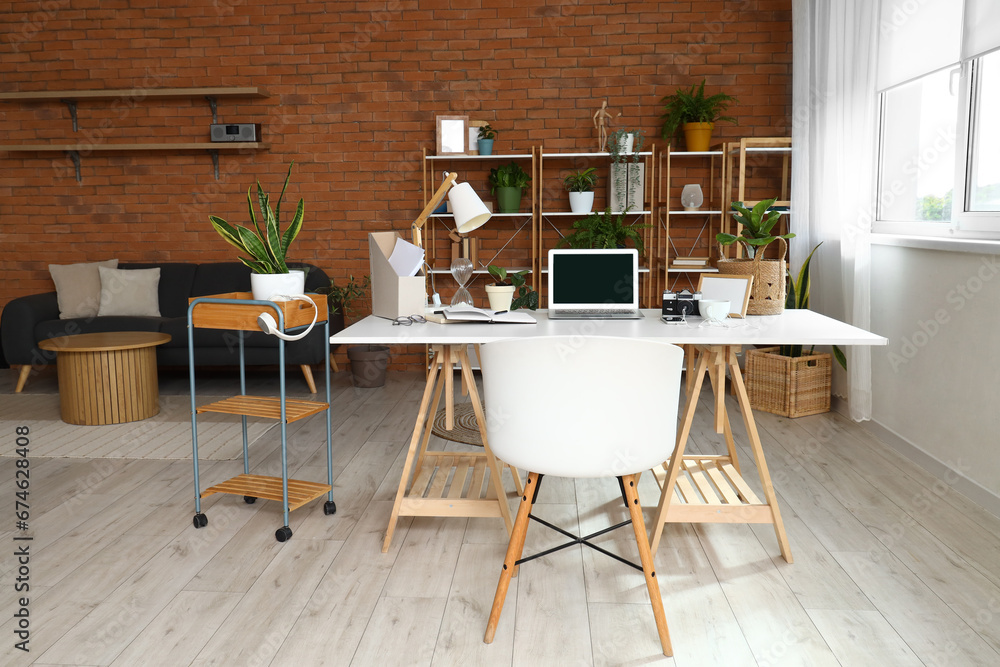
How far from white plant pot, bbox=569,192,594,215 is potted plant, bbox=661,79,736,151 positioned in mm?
634

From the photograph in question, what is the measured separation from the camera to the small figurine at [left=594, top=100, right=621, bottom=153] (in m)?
5.07

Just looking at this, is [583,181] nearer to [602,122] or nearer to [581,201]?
[581,201]

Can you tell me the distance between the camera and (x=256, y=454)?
11.5ft

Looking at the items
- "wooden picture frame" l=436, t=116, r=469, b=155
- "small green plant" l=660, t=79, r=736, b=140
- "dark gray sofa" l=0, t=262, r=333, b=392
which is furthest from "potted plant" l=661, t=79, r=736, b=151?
"dark gray sofa" l=0, t=262, r=333, b=392

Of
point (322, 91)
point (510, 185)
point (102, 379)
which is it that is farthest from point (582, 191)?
point (102, 379)

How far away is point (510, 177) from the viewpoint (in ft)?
16.7

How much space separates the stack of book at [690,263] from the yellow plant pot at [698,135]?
741 mm

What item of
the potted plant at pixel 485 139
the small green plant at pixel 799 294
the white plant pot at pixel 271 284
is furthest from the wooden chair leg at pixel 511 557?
the potted plant at pixel 485 139

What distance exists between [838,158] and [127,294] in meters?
4.55

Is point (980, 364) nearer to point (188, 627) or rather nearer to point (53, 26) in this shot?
point (188, 627)

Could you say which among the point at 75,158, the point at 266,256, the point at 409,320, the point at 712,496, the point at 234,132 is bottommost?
the point at 712,496

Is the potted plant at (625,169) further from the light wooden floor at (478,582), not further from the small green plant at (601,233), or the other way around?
the light wooden floor at (478,582)

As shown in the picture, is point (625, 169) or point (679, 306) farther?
point (625, 169)

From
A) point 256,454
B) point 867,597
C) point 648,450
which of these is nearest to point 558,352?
point 648,450
